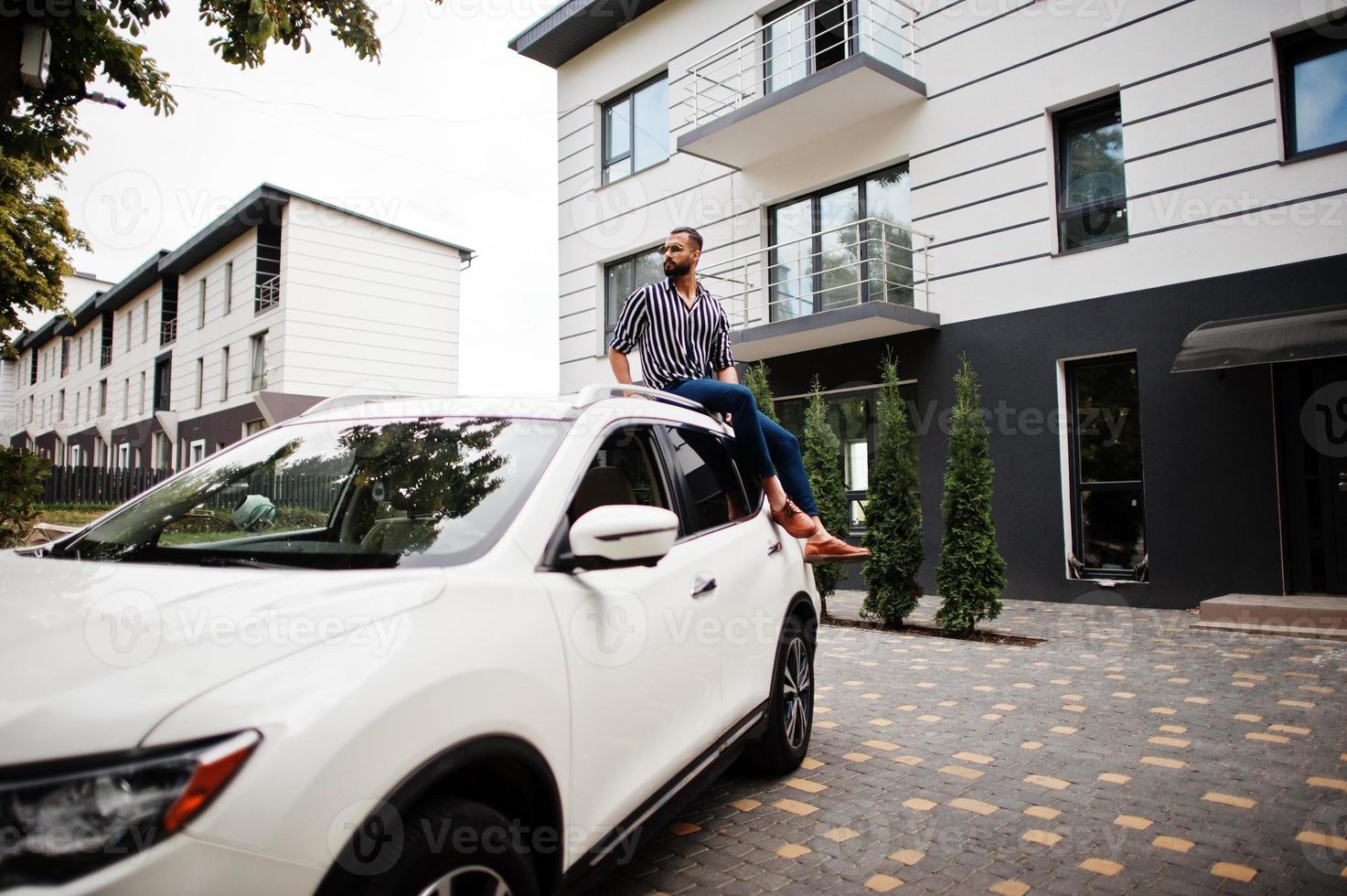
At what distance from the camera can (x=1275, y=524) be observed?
857cm

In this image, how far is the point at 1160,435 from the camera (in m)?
9.38

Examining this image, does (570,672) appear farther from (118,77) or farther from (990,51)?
(990,51)

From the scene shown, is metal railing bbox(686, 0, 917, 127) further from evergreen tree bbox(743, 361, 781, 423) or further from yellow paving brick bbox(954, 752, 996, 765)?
yellow paving brick bbox(954, 752, 996, 765)

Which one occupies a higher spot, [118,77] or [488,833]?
[118,77]

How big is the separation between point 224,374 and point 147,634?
29.7 meters

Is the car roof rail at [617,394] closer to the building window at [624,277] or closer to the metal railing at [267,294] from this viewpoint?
the building window at [624,277]

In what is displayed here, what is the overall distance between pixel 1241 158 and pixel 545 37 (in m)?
12.9

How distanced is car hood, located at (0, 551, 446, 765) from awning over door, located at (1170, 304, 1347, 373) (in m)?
8.65

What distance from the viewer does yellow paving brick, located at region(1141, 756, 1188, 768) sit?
13.6 ft

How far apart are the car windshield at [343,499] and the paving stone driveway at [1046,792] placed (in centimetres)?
156

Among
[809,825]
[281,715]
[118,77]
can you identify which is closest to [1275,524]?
[809,825]

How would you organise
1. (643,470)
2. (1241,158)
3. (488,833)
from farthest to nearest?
Answer: (1241,158), (643,470), (488,833)

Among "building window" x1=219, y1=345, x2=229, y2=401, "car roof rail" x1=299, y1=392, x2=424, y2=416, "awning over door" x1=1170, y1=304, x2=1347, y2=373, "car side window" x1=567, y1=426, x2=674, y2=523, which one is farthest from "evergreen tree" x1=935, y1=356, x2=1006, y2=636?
"building window" x1=219, y1=345, x2=229, y2=401

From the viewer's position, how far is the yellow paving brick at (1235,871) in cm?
291
